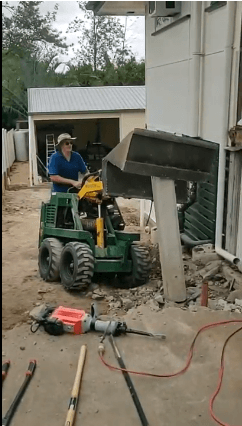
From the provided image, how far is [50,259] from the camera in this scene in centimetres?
547

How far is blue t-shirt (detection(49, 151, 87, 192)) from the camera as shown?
5.85m

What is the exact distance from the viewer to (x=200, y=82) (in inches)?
217

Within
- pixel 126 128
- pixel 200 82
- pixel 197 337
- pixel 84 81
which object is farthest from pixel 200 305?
pixel 84 81

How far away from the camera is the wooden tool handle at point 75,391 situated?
2.52m

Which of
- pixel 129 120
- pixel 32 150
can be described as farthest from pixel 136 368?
pixel 129 120

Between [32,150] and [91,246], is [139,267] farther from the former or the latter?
[32,150]

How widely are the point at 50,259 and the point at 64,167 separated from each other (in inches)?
51.0

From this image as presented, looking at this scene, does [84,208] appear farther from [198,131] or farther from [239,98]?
[239,98]

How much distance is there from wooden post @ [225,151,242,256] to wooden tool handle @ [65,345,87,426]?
2384 mm

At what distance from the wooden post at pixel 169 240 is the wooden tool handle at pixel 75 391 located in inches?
53.0

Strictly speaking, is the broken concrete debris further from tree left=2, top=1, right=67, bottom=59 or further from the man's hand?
tree left=2, top=1, right=67, bottom=59

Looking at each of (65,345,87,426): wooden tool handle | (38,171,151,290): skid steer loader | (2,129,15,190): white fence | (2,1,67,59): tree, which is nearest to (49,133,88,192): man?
(38,171,151,290): skid steer loader

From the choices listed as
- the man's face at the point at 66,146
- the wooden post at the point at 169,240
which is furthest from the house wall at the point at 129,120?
the wooden post at the point at 169,240

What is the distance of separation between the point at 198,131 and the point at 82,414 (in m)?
4.04
